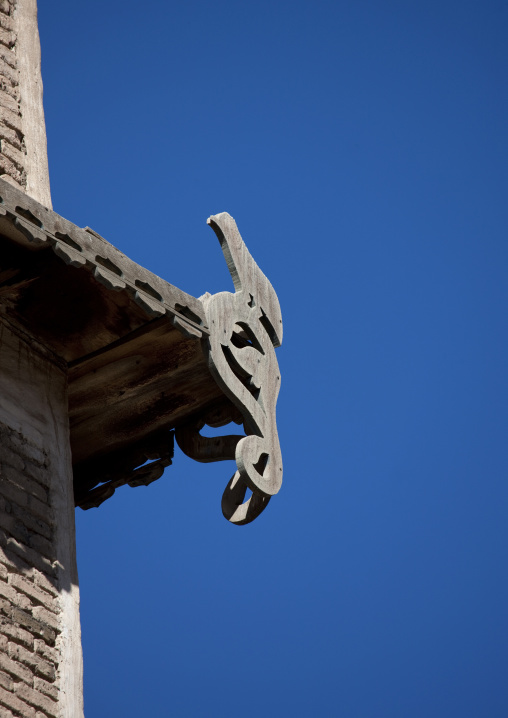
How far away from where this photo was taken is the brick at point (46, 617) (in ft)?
20.5

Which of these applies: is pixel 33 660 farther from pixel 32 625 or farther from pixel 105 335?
pixel 105 335

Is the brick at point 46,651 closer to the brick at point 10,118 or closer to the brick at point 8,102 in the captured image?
the brick at point 10,118

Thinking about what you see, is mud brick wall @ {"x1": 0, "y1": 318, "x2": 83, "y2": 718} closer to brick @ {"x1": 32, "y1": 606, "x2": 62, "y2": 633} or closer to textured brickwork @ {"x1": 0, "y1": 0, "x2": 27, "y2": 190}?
brick @ {"x1": 32, "y1": 606, "x2": 62, "y2": 633}

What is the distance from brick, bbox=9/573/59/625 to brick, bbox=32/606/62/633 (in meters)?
0.03

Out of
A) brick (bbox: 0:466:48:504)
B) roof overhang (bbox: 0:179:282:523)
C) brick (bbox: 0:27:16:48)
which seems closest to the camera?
brick (bbox: 0:466:48:504)

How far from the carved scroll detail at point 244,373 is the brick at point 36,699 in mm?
1606

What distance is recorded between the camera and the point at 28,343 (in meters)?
7.05

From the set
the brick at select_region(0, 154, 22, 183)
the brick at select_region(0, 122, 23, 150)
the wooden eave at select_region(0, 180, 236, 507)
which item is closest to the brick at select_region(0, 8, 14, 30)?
the brick at select_region(0, 122, 23, 150)

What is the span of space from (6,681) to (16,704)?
0.36 feet

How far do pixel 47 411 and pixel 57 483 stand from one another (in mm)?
407

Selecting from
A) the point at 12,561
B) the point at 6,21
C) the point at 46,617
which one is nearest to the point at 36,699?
the point at 46,617

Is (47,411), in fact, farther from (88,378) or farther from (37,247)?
(37,247)

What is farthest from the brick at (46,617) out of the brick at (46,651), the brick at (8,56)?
the brick at (8,56)

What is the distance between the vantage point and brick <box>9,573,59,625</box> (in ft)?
20.3
